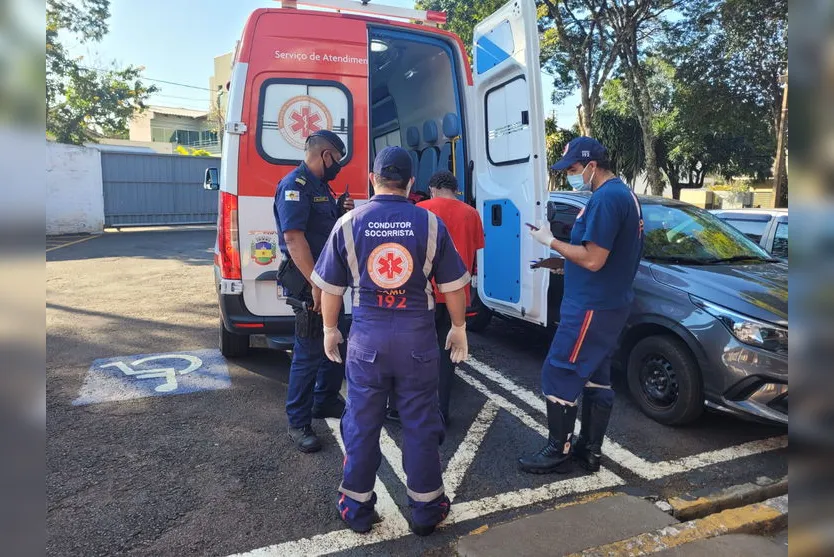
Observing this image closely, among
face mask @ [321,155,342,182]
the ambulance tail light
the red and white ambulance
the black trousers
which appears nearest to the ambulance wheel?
the red and white ambulance

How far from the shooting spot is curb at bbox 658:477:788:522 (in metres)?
2.76

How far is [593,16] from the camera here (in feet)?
42.8

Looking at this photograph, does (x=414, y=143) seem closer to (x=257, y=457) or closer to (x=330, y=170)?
(x=330, y=170)

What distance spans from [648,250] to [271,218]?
2961mm

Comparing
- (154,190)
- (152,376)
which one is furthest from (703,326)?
(154,190)

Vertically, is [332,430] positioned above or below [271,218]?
below

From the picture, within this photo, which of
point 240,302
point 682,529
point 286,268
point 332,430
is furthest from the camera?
point 240,302

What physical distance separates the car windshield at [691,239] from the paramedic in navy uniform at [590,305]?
1.31 m

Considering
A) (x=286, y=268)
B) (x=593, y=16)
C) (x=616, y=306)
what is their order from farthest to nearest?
1. (x=593, y=16)
2. (x=286, y=268)
3. (x=616, y=306)

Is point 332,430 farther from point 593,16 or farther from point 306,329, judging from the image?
point 593,16

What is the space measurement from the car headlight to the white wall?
17.4 m

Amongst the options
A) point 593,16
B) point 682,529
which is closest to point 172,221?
point 593,16

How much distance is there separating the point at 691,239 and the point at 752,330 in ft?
4.32

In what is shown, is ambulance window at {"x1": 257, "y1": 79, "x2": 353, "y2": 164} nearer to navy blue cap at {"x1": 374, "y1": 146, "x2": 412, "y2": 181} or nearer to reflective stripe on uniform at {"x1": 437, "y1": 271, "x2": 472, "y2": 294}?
navy blue cap at {"x1": 374, "y1": 146, "x2": 412, "y2": 181}
